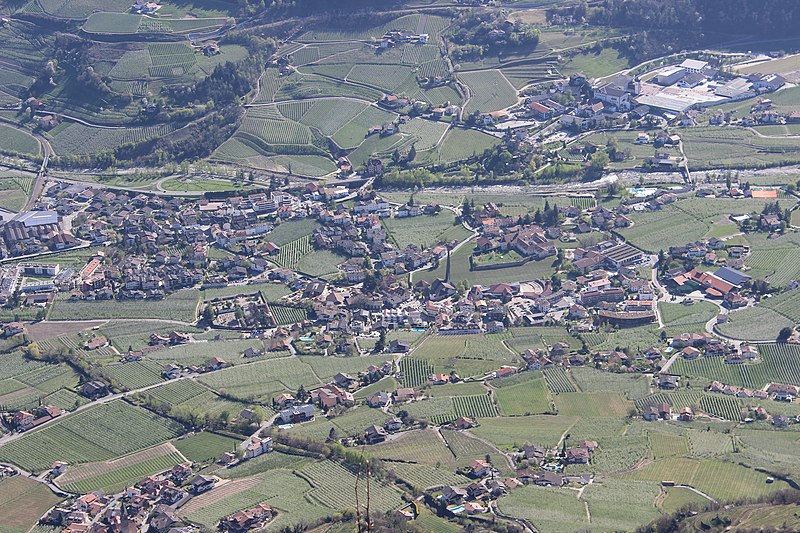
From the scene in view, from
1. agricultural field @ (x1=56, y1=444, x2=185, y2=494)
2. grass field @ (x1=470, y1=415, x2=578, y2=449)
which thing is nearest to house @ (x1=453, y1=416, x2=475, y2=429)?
grass field @ (x1=470, y1=415, x2=578, y2=449)

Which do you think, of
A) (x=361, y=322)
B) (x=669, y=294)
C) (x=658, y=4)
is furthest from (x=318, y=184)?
(x=658, y=4)

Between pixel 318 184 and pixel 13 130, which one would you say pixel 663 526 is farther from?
pixel 13 130

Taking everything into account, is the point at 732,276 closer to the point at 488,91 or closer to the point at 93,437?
the point at 488,91

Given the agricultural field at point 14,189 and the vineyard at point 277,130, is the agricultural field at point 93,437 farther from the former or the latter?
the vineyard at point 277,130

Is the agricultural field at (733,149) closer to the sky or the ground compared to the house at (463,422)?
closer to the sky

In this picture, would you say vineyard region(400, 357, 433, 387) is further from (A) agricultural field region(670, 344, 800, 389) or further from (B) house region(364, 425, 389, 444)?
(A) agricultural field region(670, 344, 800, 389)

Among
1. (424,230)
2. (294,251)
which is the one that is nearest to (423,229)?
(424,230)

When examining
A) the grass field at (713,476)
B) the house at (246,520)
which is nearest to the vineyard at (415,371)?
the grass field at (713,476)
